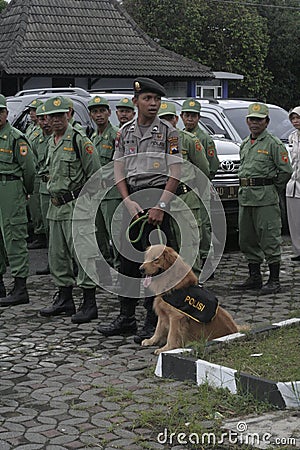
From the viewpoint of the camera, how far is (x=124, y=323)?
24.8ft

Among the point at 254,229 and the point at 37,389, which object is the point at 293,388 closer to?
the point at 37,389

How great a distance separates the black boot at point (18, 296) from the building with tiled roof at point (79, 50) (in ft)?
65.6

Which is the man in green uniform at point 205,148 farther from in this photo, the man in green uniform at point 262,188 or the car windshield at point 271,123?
the car windshield at point 271,123

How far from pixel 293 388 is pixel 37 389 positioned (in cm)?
180

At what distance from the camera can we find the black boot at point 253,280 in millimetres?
9570

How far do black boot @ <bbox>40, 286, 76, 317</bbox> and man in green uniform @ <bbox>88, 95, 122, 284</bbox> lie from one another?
4.13 feet

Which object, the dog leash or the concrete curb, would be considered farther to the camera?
the dog leash

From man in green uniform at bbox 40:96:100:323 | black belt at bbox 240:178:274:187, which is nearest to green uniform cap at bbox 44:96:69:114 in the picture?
man in green uniform at bbox 40:96:100:323

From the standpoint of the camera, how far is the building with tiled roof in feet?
96.9

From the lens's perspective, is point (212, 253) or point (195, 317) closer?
point (195, 317)

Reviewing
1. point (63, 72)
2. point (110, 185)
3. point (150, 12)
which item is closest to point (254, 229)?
point (110, 185)

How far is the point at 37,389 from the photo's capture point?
6.02 metres

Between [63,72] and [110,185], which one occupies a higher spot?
[63,72]

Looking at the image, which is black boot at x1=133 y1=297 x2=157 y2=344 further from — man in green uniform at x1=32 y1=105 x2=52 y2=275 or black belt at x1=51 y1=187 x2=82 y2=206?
man in green uniform at x1=32 y1=105 x2=52 y2=275
